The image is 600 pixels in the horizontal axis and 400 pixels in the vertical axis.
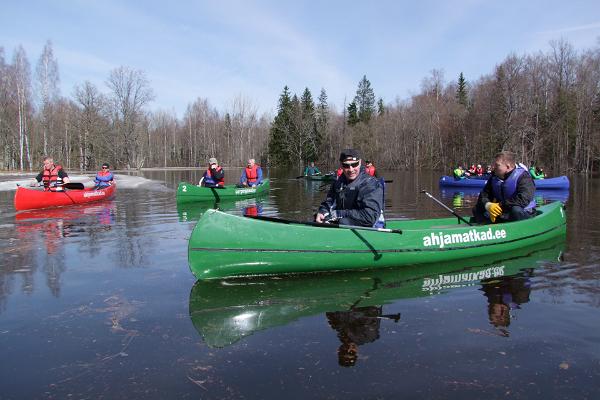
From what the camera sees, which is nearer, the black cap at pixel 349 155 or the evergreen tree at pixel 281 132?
the black cap at pixel 349 155

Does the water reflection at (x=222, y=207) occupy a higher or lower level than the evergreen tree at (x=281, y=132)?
lower

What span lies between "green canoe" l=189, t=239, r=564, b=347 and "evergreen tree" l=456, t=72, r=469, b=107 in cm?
5862

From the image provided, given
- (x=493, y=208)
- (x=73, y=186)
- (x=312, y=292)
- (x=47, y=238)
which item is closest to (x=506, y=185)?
(x=493, y=208)

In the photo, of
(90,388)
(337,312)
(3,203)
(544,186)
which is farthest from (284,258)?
(544,186)

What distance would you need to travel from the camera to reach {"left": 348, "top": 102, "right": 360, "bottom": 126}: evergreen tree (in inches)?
2731

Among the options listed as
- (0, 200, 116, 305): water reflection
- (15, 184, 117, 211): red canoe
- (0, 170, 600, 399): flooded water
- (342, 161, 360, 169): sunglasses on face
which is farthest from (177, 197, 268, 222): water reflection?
(342, 161, 360, 169): sunglasses on face

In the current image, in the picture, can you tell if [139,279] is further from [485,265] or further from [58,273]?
[485,265]

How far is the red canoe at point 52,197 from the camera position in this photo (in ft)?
43.7

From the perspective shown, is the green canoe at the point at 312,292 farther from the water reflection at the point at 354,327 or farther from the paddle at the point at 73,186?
the paddle at the point at 73,186

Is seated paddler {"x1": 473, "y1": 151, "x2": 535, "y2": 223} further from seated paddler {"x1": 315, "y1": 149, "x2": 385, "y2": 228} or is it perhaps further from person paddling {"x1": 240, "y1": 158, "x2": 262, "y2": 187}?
person paddling {"x1": 240, "y1": 158, "x2": 262, "y2": 187}

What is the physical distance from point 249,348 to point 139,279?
280cm

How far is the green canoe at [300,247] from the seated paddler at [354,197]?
257 mm

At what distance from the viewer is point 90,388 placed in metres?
3.45

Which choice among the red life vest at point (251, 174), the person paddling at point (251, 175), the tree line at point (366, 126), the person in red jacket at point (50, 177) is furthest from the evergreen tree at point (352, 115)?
the person in red jacket at point (50, 177)
